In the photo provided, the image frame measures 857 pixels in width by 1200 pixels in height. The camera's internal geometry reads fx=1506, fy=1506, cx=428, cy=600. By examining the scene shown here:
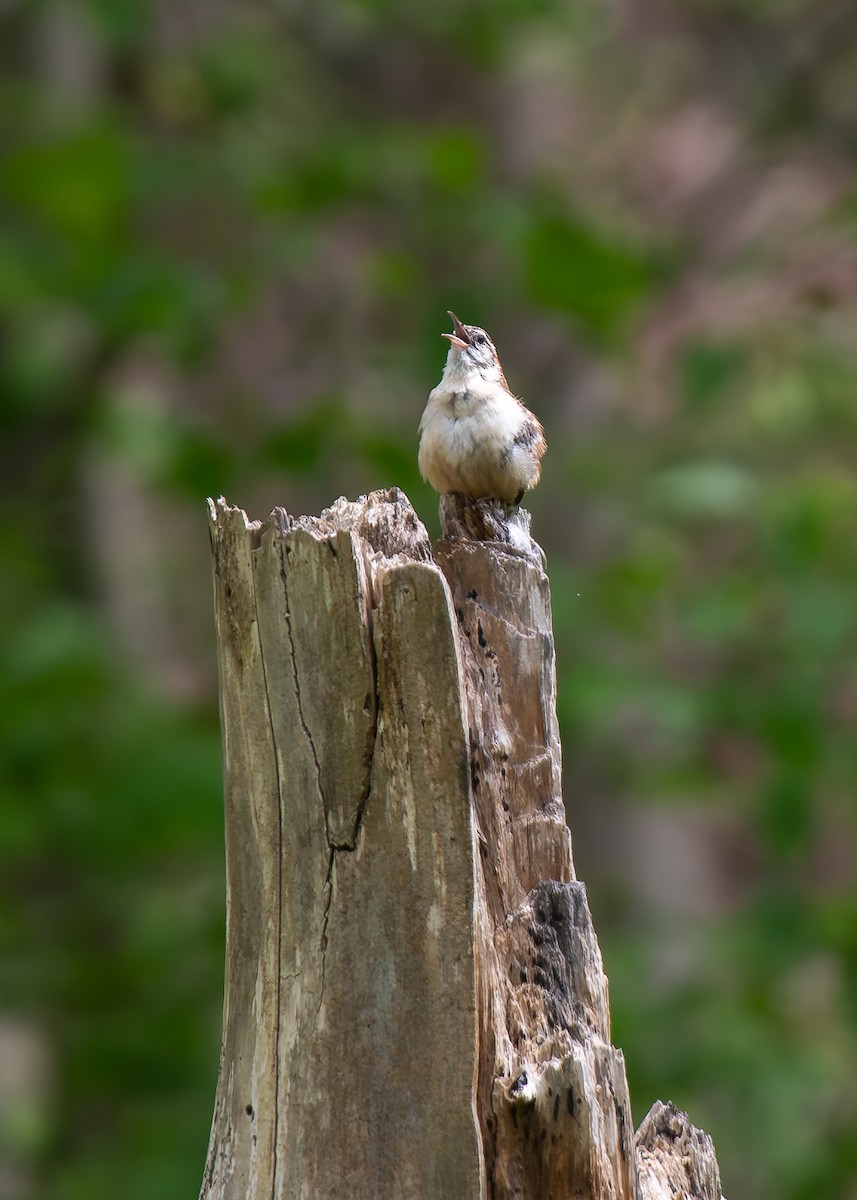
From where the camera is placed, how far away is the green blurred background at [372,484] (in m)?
6.29

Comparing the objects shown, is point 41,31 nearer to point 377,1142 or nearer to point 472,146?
point 472,146

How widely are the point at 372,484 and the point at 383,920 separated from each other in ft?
13.8

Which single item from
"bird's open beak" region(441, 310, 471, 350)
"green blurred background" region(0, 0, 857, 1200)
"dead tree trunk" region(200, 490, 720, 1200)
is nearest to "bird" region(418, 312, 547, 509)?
"bird's open beak" region(441, 310, 471, 350)

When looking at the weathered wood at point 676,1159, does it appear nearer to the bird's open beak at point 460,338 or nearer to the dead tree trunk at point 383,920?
the dead tree trunk at point 383,920

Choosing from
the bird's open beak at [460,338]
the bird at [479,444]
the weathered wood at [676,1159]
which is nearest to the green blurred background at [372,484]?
the bird's open beak at [460,338]

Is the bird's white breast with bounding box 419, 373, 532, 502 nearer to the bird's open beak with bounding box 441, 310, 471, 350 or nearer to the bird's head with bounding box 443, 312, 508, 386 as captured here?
the bird's head with bounding box 443, 312, 508, 386

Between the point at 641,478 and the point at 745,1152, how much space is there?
11.2 feet

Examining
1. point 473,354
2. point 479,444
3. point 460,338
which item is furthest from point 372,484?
point 479,444

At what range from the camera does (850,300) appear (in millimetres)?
7867

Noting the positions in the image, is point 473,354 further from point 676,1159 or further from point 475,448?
point 676,1159

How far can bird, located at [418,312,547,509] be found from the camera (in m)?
4.23

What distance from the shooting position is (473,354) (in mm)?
4996

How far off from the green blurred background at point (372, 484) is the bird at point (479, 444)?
141cm

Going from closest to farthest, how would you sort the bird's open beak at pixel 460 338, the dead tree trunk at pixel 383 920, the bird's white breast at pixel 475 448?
the dead tree trunk at pixel 383 920 < the bird's white breast at pixel 475 448 < the bird's open beak at pixel 460 338
